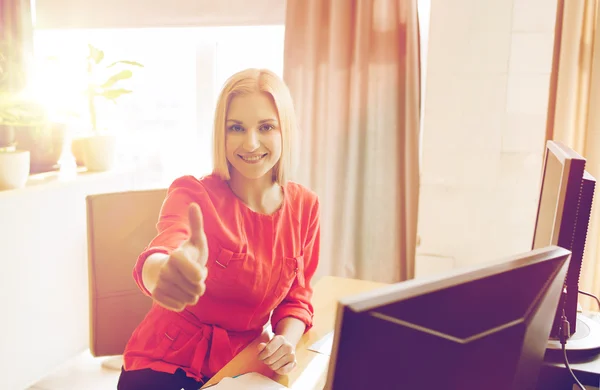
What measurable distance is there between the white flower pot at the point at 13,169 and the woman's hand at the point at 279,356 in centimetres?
133

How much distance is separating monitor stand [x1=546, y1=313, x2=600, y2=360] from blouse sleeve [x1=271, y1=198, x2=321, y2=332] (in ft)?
1.74

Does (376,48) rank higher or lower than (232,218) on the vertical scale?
higher

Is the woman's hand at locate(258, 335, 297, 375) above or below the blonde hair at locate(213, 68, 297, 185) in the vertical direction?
below

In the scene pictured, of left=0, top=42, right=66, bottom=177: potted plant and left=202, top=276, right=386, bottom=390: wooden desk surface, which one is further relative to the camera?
left=0, top=42, right=66, bottom=177: potted plant

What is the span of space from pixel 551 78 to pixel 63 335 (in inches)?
90.8

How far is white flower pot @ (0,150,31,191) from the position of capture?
5.92 feet

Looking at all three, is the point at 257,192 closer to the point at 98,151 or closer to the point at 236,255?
the point at 236,255

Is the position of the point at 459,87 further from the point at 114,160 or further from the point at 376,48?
the point at 114,160

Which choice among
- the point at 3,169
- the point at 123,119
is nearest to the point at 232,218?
the point at 3,169

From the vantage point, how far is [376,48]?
221cm

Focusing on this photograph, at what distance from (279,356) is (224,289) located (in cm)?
21

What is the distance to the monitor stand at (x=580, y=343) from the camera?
967 millimetres

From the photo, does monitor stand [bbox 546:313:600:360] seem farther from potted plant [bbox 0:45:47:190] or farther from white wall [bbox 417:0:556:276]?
potted plant [bbox 0:45:47:190]

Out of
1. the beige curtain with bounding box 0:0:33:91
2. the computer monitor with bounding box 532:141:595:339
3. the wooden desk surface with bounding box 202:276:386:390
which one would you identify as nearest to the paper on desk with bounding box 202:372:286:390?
the wooden desk surface with bounding box 202:276:386:390
